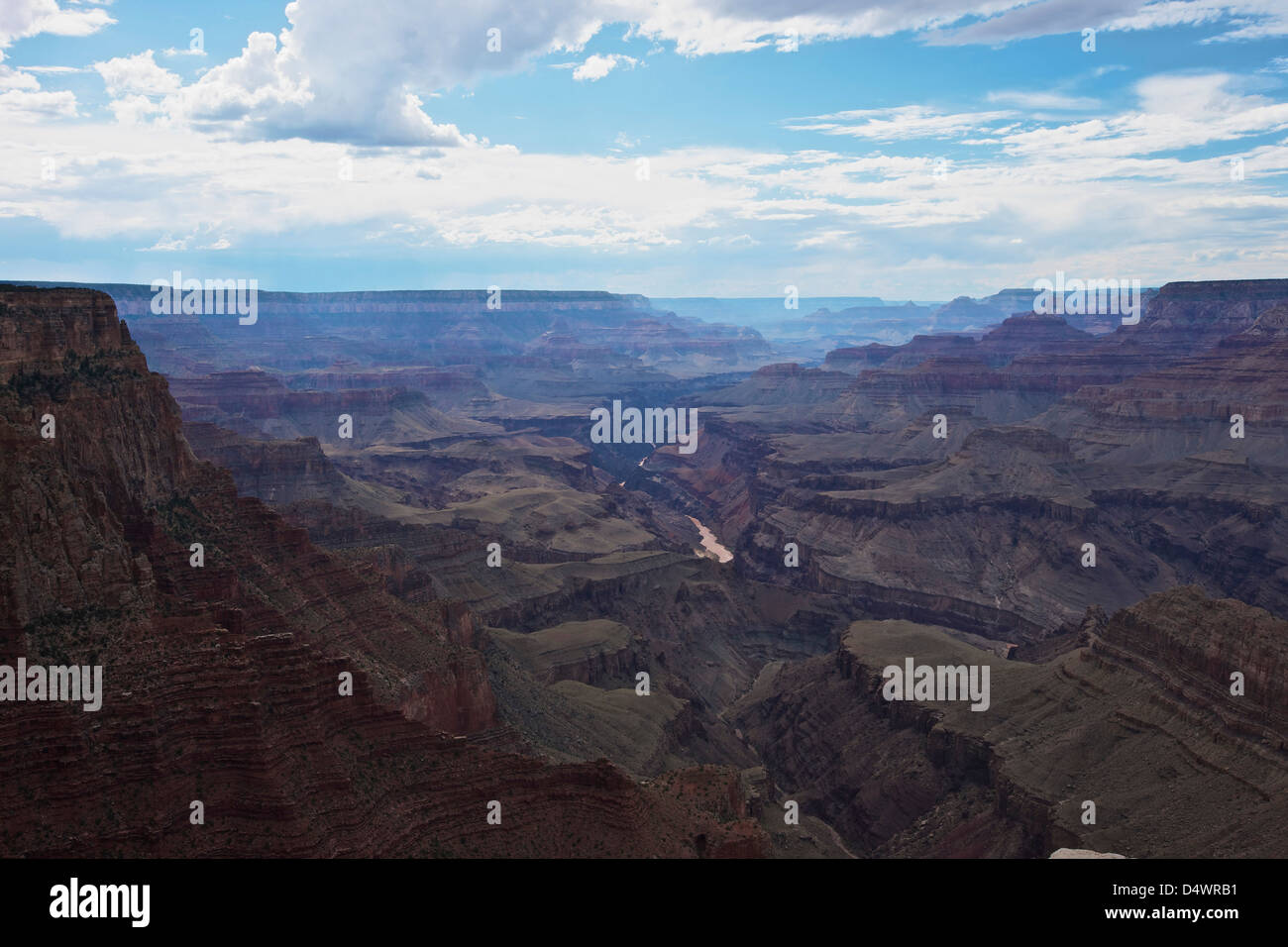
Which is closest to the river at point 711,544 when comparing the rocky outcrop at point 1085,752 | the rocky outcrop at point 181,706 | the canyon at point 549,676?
the canyon at point 549,676

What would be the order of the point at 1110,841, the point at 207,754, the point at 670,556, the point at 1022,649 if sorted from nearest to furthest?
the point at 207,754, the point at 1110,841, the point at 1022,649, the point at 670,556

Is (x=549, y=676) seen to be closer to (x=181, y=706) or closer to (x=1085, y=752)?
(x=1085, y=752)

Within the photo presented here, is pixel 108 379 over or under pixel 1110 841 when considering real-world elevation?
over

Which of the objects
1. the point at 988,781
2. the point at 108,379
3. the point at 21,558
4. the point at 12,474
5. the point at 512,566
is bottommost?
the point at 988,781

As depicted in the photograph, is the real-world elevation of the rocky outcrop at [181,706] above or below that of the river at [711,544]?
above

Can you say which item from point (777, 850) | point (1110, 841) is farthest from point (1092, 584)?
point (777, 850)

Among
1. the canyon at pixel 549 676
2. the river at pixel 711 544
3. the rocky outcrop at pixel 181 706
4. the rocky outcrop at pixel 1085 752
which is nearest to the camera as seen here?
the rocky outcrop at pixel 181 706

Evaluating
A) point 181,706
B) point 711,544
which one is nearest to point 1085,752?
point 181,706

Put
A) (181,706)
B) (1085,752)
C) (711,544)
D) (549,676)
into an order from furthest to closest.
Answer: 1. (711,544)
2. (549,676)
3. (1085,752)
4. (181,706)

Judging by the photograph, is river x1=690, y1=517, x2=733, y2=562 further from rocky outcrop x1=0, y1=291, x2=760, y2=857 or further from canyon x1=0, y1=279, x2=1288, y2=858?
rocky outcrop x1=0, y1=291, x2=760, y2=857

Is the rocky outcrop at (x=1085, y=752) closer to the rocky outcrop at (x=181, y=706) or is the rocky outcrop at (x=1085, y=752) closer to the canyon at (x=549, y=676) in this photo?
the canyon at (x=549, y=676)

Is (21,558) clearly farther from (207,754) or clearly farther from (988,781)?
(988,781)
